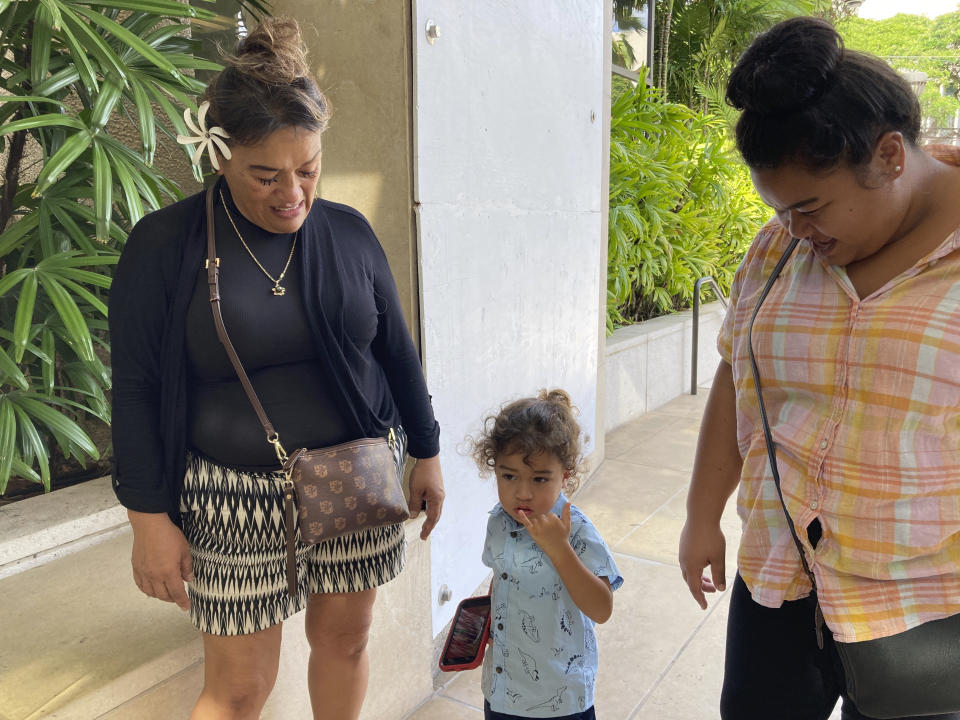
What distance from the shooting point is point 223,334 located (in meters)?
1.43

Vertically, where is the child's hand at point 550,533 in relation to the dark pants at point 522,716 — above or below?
above

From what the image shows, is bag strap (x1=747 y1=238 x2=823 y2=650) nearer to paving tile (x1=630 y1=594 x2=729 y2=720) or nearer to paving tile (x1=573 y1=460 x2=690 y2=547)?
paving tile (x1=630 y1=594 x2=729 y2=720)

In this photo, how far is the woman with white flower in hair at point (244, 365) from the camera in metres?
1.42

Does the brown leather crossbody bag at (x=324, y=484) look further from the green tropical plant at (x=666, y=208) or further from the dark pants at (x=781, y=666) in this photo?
the green tropical plant at (x=666, y=208)

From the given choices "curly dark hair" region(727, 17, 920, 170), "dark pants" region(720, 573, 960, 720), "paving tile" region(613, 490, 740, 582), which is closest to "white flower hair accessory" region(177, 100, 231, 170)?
"curly dark hair" region(727, 17, 920, 170)

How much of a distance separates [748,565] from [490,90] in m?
1.93

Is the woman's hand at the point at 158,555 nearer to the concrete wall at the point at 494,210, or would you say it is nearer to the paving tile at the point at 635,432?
the concrete wall at the point at 494,210

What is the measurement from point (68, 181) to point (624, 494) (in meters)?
3.12

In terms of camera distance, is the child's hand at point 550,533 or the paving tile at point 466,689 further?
the paving tile at point 466,689

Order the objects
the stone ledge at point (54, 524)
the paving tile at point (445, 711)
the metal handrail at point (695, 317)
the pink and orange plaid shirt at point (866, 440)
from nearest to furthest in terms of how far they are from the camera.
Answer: the pink and orange plaid shirt at point (866, 440) < the stone ledge at point (54, 524) < the paving tile at point (445, 711) < the metal handrail at point (695, 317)

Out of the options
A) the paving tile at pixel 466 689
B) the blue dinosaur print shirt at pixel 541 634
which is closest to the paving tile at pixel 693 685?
the paving tile at pixel 466 689

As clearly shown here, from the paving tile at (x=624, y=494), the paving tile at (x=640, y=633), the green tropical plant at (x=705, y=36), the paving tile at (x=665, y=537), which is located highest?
the green tropical plant at (x=705, y=36)

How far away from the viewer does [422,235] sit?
2.38 m

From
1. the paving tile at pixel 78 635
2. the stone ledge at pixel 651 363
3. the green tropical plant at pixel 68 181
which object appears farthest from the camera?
the stone ledge at pixel 651 363
